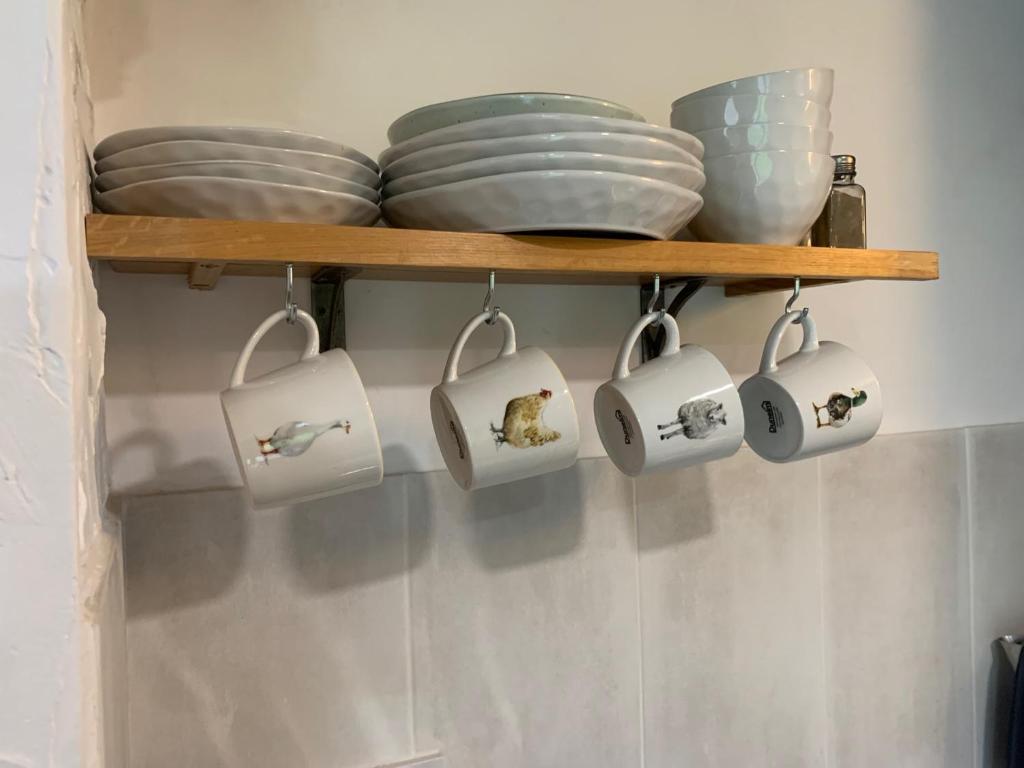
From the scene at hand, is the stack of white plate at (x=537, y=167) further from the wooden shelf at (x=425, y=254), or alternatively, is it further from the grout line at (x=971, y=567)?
the grout line at (x=971, y=567)

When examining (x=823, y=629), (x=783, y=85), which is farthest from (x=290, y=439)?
(x=823, y=629)

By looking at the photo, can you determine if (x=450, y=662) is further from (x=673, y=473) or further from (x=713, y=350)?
(x=713, y=350)

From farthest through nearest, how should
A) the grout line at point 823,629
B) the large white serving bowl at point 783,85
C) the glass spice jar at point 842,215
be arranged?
the grout line at point 823,629 < the glass spice jar at point 842,215 < the large white serving bowl at point 783,85

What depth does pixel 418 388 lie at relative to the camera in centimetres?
89

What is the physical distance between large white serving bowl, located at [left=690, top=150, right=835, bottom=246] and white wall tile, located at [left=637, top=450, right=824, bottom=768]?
322 mm

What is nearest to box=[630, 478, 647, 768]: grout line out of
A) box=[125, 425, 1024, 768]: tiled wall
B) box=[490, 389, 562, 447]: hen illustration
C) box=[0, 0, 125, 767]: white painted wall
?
box=[125, 425, 1024, 768]: tiled wall

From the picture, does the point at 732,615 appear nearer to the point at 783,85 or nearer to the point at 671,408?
the point at 671,408

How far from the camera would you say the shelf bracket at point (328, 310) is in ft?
2.68

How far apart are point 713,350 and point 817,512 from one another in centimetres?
28

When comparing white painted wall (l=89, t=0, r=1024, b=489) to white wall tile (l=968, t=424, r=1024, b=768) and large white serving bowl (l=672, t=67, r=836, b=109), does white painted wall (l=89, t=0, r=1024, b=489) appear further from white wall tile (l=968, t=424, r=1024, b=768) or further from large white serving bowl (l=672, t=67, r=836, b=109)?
large white serving bowl (l=672, t=67, r=836, b=109)

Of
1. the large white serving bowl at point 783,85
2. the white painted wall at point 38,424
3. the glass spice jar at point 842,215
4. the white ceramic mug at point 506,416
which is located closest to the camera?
the white painted wall at point 38,424

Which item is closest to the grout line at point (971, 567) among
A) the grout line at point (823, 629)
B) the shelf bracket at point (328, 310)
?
the grout line at point (823, 629)

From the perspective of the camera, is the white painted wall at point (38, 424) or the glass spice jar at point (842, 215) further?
the glass spice jar at point (842, 215)

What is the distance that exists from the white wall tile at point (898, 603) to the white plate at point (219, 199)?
0.78 metres
